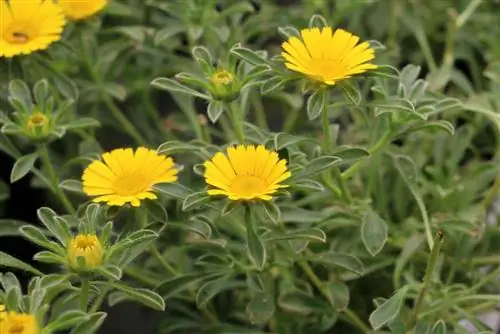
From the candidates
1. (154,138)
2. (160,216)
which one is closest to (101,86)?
(154,138)

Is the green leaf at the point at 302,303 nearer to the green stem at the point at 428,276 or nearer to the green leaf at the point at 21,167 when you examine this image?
the green stem at the point at 428,276

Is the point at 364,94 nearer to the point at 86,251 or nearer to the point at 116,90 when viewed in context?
the point at 116,90

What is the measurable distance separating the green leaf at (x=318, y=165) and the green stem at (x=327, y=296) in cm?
14

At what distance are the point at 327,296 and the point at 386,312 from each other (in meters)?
0.12

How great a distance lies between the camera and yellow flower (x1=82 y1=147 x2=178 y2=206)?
29.5 inches

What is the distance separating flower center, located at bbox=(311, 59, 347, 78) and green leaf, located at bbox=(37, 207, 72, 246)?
0.26 meters

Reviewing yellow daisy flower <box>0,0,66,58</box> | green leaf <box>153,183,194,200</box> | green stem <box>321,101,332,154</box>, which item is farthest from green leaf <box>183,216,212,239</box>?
yellow daisy flower <box>0,0,66,58</box>

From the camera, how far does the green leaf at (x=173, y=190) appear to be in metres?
0.77

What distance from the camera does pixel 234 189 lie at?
725 mm

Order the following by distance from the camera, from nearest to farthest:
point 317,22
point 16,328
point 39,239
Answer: point 16,328 → point 39,239 → point 317,22

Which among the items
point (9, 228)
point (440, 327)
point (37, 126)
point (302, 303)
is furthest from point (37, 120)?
point (440, 327)

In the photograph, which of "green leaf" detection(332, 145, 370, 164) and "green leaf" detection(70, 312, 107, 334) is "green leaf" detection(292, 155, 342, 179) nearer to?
"green leaf" detection(332, 145, 370, 164)

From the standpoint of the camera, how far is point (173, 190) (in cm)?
78

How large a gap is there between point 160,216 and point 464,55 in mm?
601
